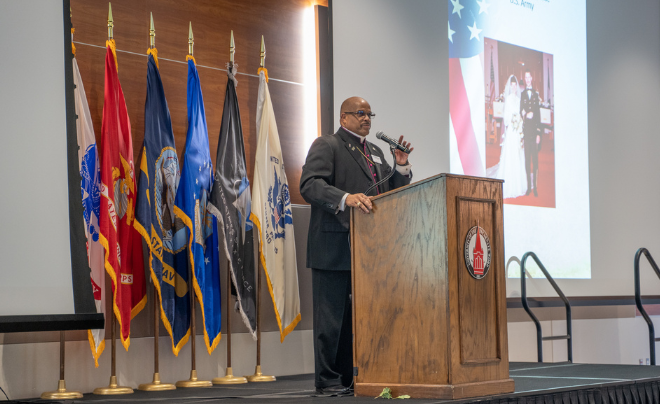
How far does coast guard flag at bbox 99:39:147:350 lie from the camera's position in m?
3.47

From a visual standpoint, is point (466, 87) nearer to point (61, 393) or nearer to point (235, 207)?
point (235, 207)

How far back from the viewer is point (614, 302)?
20.4ft

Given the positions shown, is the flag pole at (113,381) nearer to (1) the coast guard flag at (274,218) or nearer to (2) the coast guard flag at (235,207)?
(2) the coast guard flag at (235,207)

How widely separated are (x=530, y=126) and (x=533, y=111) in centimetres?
14

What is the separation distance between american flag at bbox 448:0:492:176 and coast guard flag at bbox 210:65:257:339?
5.88ft

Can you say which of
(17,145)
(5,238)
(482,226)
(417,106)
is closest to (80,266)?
(5,238)

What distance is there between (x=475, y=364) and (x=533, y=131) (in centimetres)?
357

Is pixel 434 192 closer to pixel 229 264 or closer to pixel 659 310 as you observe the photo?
pixel 229 264

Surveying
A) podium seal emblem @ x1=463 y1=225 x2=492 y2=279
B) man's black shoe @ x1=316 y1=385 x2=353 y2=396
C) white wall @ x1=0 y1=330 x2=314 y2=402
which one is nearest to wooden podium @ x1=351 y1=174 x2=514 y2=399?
podium seal emblem @ x1=463 y1=225 x2=492 y2=279

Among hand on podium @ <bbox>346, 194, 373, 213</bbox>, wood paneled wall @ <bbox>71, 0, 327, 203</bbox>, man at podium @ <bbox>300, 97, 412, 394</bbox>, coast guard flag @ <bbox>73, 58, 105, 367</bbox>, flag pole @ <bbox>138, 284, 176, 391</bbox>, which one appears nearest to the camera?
hand on podium @ <bbox>346, 194, 373, 213</bbox>

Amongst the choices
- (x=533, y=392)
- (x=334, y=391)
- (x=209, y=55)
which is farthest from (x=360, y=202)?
(x=209, y=55)

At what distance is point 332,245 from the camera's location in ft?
10.0

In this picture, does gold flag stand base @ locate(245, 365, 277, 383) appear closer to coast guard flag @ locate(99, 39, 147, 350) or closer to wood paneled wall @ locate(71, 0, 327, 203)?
coast guard flag @ locate(99, 39, 147, 350)

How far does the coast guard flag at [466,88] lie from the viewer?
5266mm
